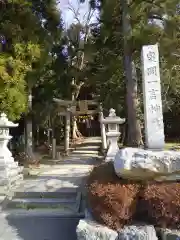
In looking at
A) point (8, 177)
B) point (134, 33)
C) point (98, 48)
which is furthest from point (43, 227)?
point (98, 48)

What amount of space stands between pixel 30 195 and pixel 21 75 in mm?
5726

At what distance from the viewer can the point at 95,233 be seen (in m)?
5.04

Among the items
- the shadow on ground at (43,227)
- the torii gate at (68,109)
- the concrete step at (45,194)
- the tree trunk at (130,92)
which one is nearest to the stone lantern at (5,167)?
the concrete step at (45,194)

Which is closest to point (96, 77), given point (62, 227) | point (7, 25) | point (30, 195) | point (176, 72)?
point (176, 72)

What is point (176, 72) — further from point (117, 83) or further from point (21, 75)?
point (21, 75)

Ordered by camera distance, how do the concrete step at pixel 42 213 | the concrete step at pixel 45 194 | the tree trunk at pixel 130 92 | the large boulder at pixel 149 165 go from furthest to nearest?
the tree trunk at pixel 130 92, the concrete step at pixel 45 194, the concrete step at pixel 42 213, the large boulder at pixel 149 165

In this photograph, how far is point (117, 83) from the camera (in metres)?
16.8

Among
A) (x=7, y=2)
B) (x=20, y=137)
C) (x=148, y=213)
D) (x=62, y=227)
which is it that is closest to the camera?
(x=148, y=213)

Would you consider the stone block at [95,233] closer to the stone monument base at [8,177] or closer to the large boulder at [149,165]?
the large boulder at [149,165]

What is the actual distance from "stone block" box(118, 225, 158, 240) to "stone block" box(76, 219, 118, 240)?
0.13m

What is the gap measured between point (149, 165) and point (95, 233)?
1.43 m

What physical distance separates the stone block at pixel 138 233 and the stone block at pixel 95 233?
0.43 ft

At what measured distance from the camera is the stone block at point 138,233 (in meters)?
4.93

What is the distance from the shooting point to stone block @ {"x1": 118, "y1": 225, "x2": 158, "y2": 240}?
16.2 feet
